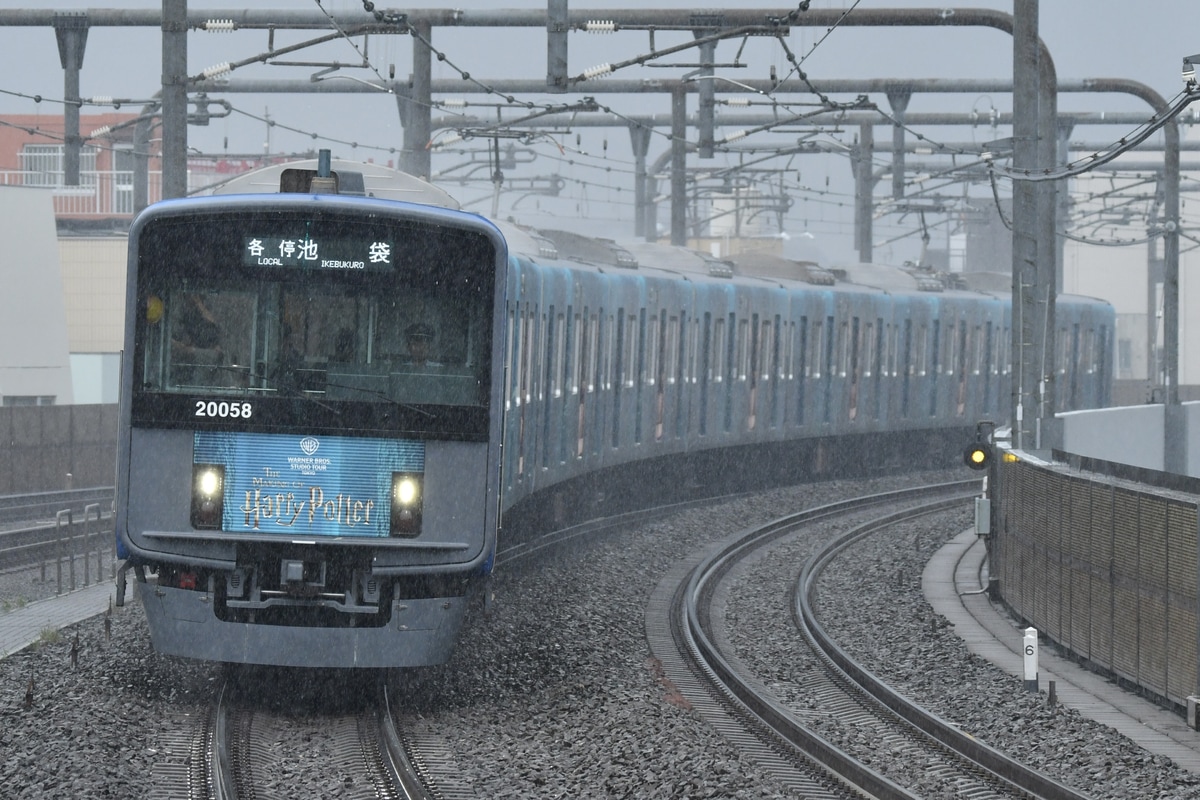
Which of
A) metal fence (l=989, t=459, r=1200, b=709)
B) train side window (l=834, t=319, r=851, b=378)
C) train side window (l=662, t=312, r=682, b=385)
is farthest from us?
train side window (l=834, t=319, r=851, b=378)

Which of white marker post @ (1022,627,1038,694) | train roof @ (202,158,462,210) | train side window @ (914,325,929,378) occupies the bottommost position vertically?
white marker post @ (1022,627,1038,694)

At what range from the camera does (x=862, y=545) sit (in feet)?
70.4

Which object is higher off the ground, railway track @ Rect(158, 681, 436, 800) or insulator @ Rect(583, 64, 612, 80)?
insulator @ Rect(583, 64, 612, 80)

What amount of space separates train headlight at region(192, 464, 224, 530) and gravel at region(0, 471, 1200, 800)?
3.74 feet

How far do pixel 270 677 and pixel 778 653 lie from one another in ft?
13.4

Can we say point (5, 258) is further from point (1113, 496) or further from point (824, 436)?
point (1113, 496)

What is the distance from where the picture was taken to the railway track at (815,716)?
9453 millimetres

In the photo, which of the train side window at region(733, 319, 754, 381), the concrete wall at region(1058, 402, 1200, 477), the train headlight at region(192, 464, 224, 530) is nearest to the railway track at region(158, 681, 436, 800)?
the train headlight at region(192, 464, 224, 530)

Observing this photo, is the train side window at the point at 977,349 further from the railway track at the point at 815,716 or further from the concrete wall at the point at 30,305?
the railway track at the point at 815,716

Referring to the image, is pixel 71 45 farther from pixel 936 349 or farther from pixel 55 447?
pixel 936 349

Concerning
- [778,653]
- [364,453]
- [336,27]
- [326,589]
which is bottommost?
[778,653]

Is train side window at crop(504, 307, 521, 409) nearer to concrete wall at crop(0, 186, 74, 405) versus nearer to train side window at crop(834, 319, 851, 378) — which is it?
train side window at crop(834, 319, 851, 378)

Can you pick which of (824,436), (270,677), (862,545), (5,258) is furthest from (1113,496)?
(5,258)

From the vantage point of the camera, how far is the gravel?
30.0 ft
